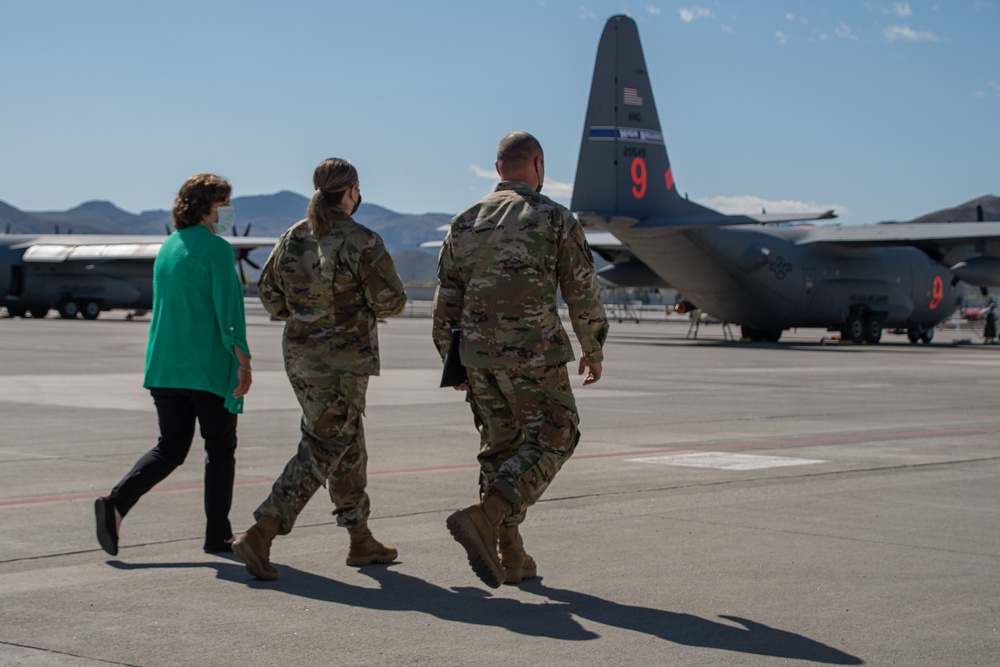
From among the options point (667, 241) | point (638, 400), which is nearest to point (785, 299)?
→ point (667, 241)

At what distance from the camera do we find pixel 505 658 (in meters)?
4.43

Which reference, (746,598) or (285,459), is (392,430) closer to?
(285,459)

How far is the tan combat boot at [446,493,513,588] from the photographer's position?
17.3 ft

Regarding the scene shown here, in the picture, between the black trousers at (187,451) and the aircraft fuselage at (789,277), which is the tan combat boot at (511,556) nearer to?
the black trousers at (187,451)

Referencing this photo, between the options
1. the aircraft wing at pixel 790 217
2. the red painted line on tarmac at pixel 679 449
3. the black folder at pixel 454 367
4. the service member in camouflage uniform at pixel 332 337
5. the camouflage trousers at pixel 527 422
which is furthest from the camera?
the aircraft wing at pixel 790 217

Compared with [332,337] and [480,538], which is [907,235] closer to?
[332,337]

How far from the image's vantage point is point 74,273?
49656 mm

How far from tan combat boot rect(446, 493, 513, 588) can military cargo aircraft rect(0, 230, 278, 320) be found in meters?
43.8

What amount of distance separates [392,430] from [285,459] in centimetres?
227

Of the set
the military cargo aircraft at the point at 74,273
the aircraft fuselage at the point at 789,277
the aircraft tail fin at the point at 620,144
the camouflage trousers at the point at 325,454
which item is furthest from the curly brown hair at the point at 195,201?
the military cargo aircraft at the point at 74,273

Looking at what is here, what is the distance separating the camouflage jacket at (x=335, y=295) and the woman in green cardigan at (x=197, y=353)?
0.94 feet

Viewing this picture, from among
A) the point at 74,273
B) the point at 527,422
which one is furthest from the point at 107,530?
the point at 74,273

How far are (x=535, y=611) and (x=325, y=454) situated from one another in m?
1.42

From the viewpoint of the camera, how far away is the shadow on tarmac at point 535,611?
465 centimetres
